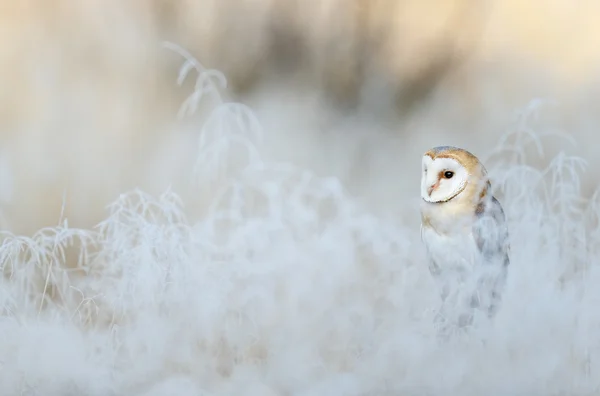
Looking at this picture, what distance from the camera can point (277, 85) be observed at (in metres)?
0.93

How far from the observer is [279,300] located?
935 mm

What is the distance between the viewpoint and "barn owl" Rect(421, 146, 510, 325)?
3.00 feet

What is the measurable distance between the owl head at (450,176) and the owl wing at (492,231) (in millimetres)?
29

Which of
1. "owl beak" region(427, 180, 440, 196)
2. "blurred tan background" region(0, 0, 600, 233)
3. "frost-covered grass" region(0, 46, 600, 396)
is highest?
"blurred tan background" region(0, 0, 600, 233)

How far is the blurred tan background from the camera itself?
0.92m

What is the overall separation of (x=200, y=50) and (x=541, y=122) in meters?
0.54

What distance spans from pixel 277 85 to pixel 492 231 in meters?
0.39

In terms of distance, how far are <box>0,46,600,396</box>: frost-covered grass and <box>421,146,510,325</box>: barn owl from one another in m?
0.02

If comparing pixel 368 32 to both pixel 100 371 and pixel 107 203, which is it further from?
pixel 100 371

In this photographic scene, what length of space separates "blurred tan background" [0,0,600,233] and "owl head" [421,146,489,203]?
0.08 feet

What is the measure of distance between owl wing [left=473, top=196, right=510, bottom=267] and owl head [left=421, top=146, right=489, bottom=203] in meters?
0.03

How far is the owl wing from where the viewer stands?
3.02 feet

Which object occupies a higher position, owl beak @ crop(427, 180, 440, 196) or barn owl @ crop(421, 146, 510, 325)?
owl beak @ crop(427, 180, 440, 196)

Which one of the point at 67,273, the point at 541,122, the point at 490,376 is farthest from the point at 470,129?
the point at 67,273
